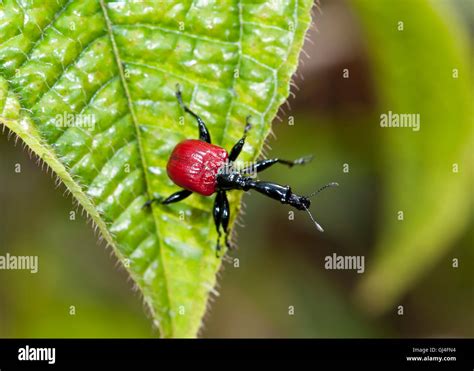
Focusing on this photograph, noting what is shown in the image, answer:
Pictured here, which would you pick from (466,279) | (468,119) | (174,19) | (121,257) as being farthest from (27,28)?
(466,279)

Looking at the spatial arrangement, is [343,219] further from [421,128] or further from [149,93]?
[149,93]

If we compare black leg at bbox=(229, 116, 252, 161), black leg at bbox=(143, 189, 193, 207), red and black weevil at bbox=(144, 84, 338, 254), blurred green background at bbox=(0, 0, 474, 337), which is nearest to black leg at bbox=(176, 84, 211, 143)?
red and black weevil at bbox=(144, 84, 338, 254)

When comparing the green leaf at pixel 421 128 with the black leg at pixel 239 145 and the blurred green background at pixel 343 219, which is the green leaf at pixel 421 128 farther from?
the black leg at pixel 239 145

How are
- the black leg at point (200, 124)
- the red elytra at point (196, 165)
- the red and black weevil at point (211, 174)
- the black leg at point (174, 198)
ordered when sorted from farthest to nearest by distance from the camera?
1. the red elytra at point (196, 165)
2. the red and black weevil at point (211, 174)
3. the black leg at point (174, 198)
4. the black leg at point (200, 124)

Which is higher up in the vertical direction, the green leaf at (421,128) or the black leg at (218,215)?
the green leaf at (421,128)

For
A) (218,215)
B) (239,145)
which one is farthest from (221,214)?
(239,145)

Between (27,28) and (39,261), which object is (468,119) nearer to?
(27,28)

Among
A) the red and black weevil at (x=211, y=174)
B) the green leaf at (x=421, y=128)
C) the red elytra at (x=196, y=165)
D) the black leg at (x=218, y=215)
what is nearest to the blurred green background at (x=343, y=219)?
the green leaf at (x=421, y=128)
